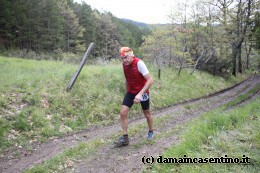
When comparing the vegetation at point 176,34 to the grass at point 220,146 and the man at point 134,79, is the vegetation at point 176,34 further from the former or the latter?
the grass at point 220,146

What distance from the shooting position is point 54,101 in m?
9.15

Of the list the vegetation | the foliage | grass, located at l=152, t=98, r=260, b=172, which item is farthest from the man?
the foliage

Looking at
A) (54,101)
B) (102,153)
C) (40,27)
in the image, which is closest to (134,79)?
(102,153)

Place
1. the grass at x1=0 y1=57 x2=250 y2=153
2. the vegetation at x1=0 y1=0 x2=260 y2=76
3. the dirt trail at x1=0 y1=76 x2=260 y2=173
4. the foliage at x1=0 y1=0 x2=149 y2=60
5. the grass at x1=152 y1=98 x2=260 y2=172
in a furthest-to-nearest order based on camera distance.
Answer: the foliage at x1=0 y1=0 x2=149 y2=60 < the vegetation at x1=0 y1=0 x2=260 y2=76 < the grass at x1=0 y1=57 x2=250 y2=153 < the dirt trail at x1=0 y1=76 x2=260 y2=173 < the grass at x1=152 y1=98 x2=260 y2=172

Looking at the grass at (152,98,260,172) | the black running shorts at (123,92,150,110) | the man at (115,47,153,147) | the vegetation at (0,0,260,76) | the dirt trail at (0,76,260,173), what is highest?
the vegetation at (0,0,260,76)

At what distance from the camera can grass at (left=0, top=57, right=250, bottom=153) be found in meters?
7.49

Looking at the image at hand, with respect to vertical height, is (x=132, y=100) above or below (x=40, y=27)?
below

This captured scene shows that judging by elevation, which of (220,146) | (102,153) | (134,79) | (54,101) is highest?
(134,79)

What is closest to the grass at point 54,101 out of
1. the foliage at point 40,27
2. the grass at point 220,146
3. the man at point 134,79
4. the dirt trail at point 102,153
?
the dirt trail at point 102,153

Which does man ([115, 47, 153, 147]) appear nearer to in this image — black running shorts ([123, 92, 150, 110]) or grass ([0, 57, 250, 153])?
black running shorts ([123, 92, 150, 110])

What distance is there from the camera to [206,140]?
4.53 metres

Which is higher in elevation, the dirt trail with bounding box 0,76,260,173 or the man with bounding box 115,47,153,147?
the man with bounding box 115,47,153,147

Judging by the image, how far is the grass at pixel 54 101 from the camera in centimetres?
749

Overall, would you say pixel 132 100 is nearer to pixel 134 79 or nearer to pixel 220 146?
pixel 134 79
